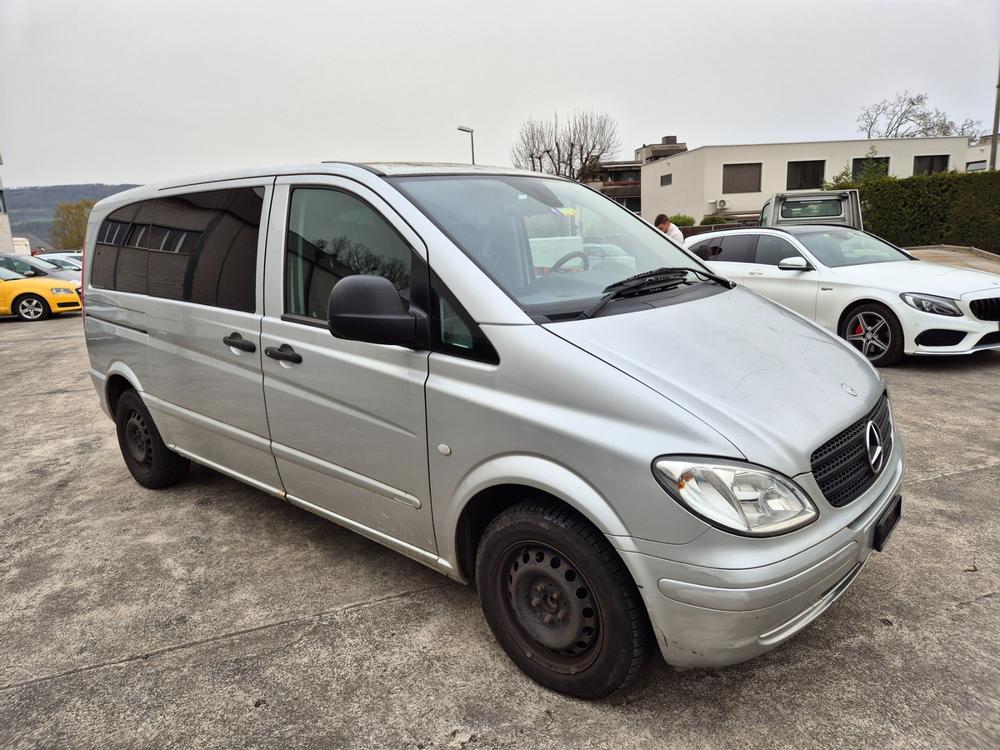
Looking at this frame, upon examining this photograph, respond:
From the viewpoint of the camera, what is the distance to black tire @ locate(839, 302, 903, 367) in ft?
22.0

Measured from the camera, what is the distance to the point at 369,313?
2330mm

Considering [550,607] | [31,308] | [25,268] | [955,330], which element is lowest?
[31,308]

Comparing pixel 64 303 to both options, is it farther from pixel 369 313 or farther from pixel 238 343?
pixel 369 313

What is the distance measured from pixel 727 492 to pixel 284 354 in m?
1.94

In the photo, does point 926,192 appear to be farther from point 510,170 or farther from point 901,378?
point 510,170

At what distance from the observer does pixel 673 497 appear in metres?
1.89

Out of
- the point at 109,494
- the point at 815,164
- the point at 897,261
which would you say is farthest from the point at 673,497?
the point at 815,164

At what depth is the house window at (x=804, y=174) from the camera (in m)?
45.3

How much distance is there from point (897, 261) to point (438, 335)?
7.00m

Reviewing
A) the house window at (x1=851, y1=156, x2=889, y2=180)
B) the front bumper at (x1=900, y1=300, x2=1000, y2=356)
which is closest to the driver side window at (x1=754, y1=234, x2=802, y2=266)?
the front bumper at (x1=900, y1=300, x2=1000, y2=356)

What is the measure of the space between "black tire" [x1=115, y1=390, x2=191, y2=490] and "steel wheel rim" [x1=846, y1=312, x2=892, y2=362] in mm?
6272

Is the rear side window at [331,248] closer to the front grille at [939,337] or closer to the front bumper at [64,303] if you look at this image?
the front grille at [939,337]

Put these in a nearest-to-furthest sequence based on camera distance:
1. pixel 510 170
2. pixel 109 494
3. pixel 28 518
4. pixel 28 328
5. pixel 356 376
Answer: pixel 356 376 → pixel 510 170 → pixel 28 518 → pixel 109 494 → pixel 28 328

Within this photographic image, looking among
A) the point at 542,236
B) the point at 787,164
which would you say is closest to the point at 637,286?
the point at 542,236
